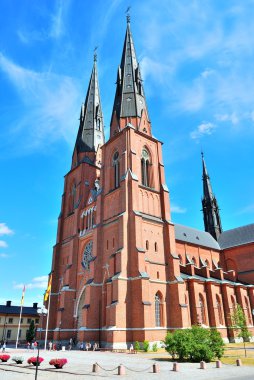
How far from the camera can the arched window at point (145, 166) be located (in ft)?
126

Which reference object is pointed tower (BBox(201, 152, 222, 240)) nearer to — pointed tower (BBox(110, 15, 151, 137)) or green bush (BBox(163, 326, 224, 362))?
pointed tower (BBox(110, 15, 151, 137))

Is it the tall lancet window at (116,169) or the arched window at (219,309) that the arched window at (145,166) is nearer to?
the tall lancet window at (116,169)

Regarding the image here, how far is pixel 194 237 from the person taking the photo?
5206cm

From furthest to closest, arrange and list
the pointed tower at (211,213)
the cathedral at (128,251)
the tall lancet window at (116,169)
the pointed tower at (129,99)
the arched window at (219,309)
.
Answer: the pointed tower at (211,213)
the pointed tower at (129,99)
the arched window at (219,309)
the tall lancet window at (116,169)
the cathedral at (128,251)

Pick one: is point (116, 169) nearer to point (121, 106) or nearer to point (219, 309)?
point (121, 106)

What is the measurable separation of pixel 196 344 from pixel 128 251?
1354 cm

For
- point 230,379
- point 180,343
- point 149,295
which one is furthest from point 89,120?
point 230,379

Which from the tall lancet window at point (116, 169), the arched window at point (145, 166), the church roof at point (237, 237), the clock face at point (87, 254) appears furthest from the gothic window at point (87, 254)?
the church roof at point (237, 237)

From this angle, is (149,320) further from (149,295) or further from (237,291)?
(237,291)

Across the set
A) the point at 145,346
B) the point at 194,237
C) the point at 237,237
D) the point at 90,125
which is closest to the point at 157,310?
the point at 145,346

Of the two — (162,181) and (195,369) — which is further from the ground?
(162,181)

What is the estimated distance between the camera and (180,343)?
18562 millimetres

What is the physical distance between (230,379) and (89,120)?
46.3m

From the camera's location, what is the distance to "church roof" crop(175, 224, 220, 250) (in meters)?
48.9
